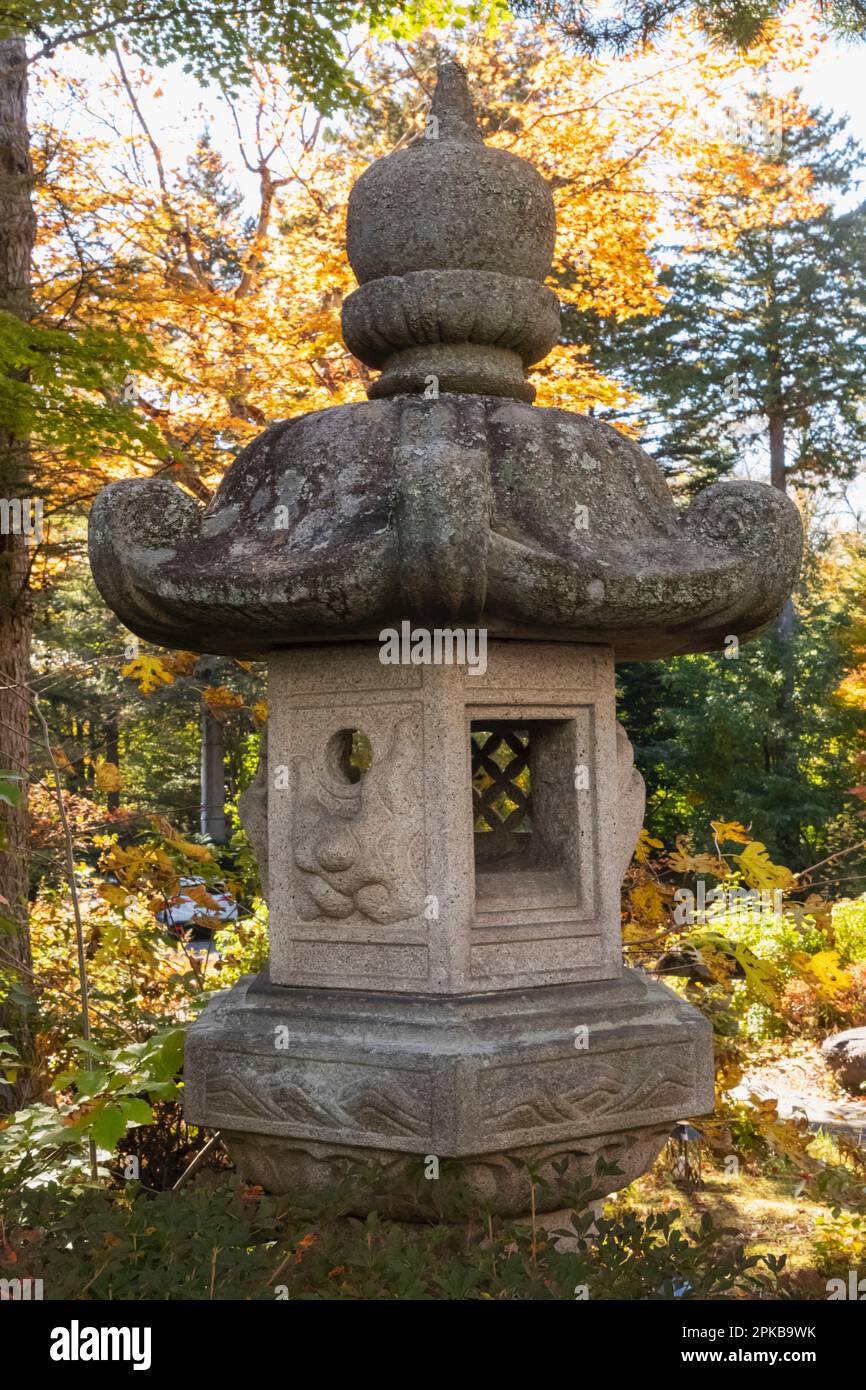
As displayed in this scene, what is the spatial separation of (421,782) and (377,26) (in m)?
5.62

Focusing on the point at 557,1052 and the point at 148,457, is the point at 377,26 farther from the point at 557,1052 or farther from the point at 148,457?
the point at 557,1052

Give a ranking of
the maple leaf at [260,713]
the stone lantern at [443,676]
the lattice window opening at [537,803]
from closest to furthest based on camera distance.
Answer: the stone lantern at [443,676], the lattice window opening at [537,803], the maple leaf at [260,713]

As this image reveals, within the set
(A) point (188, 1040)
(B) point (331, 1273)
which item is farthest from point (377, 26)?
(B) point (331, 1273)

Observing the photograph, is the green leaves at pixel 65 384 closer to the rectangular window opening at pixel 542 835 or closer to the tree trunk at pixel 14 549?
the tree trunk at pixel 14 549

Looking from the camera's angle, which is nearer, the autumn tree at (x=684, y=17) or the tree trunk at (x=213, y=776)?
the autumn tree at (x=684, y=17)

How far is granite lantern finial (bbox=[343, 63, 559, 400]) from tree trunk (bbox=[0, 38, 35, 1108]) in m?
3.01

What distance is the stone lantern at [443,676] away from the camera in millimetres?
2996

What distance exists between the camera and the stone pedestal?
9.95ft

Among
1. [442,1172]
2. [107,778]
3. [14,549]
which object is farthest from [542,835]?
[14,549]

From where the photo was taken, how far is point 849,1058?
802 cm

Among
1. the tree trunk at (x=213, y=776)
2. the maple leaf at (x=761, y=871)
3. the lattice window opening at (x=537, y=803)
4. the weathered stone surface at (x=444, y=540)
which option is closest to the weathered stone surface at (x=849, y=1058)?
the maple leaf at (x=761, y=871)

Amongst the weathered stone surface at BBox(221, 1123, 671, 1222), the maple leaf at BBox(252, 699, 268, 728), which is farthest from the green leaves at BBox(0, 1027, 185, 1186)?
the maple leaf at BBox(252, 699, 268, 728)

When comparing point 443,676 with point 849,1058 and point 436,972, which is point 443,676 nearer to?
point 436,972

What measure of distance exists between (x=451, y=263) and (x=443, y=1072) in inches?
86.7
